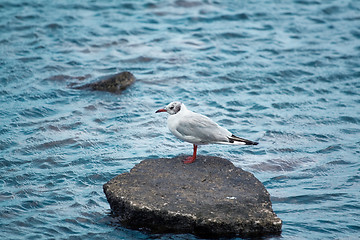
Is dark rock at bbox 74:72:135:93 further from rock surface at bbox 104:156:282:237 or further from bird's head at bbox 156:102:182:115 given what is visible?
rock surface at bbox 104:156:282:237

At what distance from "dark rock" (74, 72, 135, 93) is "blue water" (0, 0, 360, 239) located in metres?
0.22

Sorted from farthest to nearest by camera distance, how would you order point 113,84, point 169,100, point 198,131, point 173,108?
point 113,84 < point 169,100 < point 173,108 < point 198,131

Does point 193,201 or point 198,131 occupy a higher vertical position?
point 198,131

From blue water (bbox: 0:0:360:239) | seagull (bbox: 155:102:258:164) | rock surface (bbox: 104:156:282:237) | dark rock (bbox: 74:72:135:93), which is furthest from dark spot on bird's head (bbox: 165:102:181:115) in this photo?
dark rock (bbox: 74:72:135:93)

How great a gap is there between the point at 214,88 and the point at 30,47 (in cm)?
515

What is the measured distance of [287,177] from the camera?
8.54 meters

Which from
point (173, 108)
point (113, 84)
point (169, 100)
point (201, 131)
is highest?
point (173, 108)

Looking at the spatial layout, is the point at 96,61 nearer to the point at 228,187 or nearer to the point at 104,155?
the point at 104,155

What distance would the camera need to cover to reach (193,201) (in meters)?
6.76

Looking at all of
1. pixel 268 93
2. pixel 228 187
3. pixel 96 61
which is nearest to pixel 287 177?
pixel 228 187

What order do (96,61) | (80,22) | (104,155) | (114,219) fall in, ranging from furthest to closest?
1. (80,22)
2. (96,61)
3. (104,155)
4. (114,219)

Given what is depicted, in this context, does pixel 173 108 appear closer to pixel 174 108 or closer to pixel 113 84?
pixel 174 108

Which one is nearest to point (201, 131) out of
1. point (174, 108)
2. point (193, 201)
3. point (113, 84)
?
point (174, 108)

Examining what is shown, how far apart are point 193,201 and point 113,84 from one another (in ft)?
19.2
